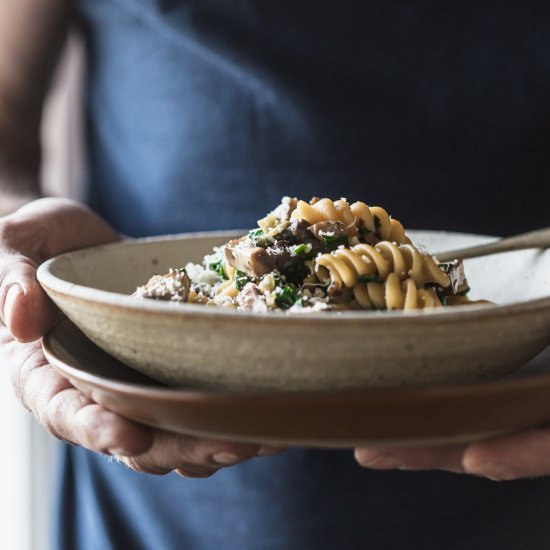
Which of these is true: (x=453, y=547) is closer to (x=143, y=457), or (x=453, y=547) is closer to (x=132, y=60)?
(x=143, y=457)

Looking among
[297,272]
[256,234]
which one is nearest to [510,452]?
[297,272]

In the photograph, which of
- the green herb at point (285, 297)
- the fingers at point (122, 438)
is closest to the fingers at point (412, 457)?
the fingers at point (122, 438)

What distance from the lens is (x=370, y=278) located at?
1.03m

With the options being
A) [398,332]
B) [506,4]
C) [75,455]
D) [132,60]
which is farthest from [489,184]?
[75,455]

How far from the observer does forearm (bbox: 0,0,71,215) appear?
190 centimetres

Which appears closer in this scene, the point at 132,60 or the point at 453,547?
the point at 453,547

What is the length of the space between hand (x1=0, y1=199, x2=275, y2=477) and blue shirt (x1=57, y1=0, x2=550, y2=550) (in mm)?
409

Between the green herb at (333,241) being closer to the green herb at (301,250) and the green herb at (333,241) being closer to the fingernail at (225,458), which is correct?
the green herb at (301,250)

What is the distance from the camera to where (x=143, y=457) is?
3.18 feet

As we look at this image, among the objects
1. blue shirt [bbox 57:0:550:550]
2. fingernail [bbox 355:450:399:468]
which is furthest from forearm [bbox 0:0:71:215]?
fingernail [bbox 355:450:399:468]

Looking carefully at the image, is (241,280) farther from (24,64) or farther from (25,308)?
(24,64)

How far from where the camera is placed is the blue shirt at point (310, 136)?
1.62 m

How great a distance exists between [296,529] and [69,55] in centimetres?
148

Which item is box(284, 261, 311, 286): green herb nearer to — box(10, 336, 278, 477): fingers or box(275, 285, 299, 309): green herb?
box(275, 285, 299, 309): green herb
